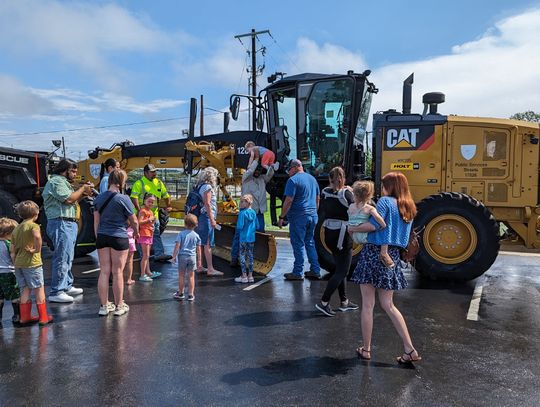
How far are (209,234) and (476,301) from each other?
147 inches

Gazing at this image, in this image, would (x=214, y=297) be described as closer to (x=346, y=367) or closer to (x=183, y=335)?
(x=183, y=335)

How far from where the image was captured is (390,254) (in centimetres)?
392

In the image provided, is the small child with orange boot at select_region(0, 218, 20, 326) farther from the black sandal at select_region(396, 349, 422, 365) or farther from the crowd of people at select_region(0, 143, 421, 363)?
the black sandal at select_region(396, 349, 422, 365)

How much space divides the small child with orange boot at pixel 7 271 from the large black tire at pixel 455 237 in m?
5.04

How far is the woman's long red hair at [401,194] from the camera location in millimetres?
3869

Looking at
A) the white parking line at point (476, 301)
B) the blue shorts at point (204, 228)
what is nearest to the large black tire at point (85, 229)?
the blue shorts at point (204, 228)

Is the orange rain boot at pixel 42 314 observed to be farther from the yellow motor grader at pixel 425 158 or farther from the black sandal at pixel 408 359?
the black sandal at pixel 408 359

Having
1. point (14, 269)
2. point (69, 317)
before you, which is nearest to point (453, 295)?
point (69, 317)

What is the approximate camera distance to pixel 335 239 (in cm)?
511

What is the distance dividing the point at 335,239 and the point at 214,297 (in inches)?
72.9

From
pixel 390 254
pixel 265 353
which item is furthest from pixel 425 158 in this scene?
pixel 265 353

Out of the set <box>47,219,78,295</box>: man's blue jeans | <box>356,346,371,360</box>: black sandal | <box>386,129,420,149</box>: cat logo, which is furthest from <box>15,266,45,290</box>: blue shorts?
<box>386,129,420,149</box>: cat logo

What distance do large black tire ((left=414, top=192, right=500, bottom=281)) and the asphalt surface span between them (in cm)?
54

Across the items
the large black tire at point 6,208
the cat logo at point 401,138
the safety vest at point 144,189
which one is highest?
the cat logo at point 401,138
